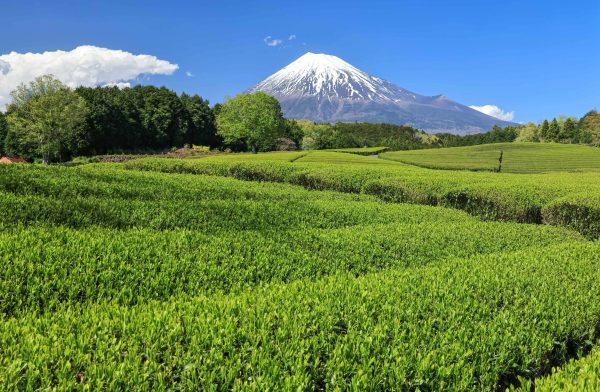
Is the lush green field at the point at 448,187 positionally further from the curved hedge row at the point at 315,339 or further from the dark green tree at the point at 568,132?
the dark green tree at the point at 568,132

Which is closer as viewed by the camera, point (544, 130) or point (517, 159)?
point (517, 159)

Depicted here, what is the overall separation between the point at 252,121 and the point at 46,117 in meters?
31.9

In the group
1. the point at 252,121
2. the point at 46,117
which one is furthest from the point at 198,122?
the point at 46,117

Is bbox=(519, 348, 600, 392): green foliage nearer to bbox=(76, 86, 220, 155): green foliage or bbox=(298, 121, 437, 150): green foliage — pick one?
bbox=(76, 86, 220, 155): green foliage

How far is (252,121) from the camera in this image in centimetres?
7425

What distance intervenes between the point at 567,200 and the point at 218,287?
14.6m

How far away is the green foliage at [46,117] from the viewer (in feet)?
183

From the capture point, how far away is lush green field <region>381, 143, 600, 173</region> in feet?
140

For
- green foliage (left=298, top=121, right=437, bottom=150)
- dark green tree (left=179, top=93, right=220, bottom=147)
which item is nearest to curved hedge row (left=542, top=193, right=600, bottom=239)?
dark green tree (left=179, top=93, right=220, bottom=147)

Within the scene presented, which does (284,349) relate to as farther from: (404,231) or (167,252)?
(404,231)

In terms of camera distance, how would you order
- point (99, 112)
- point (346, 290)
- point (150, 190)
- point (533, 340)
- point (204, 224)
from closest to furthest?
point (533, 340)
point (346, 290)
point (204, 224)
point (150, 190)
point (99, 112)

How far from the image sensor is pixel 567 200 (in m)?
15.2

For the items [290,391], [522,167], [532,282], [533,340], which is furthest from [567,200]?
[522,167]

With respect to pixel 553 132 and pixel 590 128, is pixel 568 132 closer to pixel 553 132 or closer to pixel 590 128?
pixel 553 132
